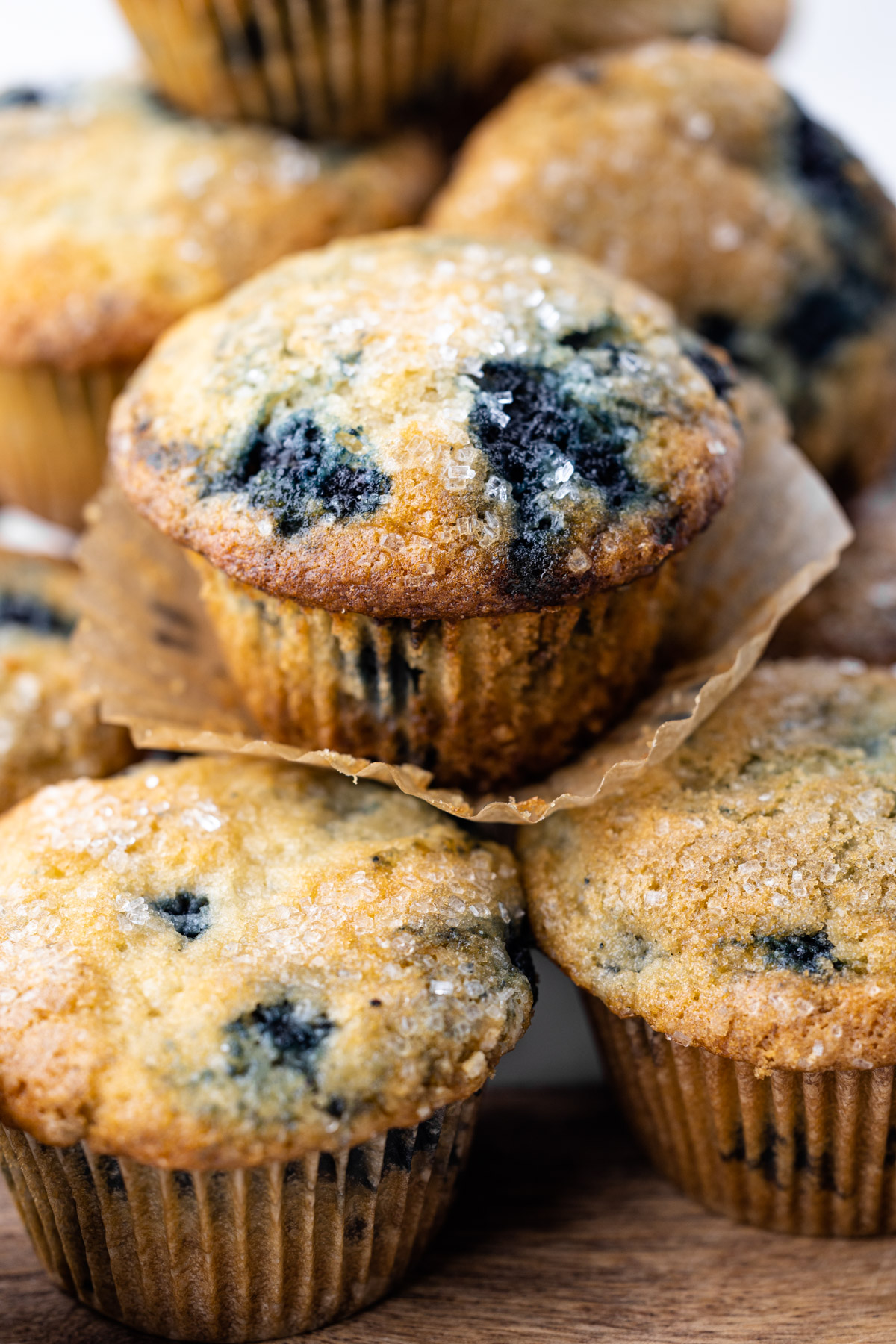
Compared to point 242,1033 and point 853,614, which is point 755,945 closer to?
point 242,1033

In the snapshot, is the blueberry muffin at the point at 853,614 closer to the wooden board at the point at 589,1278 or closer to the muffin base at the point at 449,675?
the muffin base at the point at 449,675

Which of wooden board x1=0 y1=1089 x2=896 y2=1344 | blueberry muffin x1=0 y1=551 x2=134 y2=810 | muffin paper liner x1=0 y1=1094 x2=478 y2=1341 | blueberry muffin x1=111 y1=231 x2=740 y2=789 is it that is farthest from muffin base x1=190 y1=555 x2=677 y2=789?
wooden board x1=0 y1=1089 x2=896 y2=1344

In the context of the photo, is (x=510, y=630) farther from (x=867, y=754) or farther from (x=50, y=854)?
(x=50, y=854)

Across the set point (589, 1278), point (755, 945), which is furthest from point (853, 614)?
point (589, 1278)

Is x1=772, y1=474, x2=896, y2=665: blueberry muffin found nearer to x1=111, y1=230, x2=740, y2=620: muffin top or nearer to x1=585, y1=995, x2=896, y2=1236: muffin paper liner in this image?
x1=111, y1=230, x2=740, y2=620: muffin top

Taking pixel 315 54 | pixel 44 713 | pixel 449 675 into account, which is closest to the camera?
pixel 449 675

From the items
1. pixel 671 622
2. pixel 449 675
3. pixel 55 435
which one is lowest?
pixel 671 622

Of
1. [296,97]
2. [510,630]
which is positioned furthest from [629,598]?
[296,97]

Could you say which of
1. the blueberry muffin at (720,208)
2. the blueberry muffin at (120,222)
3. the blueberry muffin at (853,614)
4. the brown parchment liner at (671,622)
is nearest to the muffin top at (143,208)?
the blueberry muffin at (120,222)
